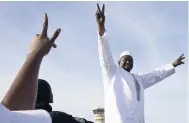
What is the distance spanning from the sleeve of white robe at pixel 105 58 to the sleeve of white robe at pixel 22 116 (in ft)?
13.0

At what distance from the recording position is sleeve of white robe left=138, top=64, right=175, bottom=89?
5582 millimetres

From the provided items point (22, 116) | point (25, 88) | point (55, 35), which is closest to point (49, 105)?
point (55, 35)

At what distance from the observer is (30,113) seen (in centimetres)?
71

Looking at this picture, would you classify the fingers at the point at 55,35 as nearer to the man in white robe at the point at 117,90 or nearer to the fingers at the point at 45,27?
the fingers at the point at 45,27

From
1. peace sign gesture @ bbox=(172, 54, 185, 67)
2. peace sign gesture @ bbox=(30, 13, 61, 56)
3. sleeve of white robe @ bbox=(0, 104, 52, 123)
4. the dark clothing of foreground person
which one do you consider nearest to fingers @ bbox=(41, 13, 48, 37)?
peace sign gesture @ bbox=(30, 13, 61, 56)

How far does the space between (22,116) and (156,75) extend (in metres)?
5.28

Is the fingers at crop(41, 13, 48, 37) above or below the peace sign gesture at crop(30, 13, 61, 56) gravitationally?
above

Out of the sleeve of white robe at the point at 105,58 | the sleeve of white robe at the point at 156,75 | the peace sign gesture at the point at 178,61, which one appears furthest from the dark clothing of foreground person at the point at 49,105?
the peace sign gesture at the point at 178,61

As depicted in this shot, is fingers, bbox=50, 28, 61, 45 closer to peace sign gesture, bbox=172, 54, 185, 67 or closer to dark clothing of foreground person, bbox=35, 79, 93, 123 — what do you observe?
dark clothing of foreground person, bbox=35, 79, 93, 123

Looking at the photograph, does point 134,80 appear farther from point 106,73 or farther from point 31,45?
point 31,45

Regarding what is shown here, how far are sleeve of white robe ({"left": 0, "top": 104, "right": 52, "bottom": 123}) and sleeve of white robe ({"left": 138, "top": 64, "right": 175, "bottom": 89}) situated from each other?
15.8 feet

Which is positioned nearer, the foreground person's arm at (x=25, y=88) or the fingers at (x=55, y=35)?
the foreground person's arm at (x=25, y=88)

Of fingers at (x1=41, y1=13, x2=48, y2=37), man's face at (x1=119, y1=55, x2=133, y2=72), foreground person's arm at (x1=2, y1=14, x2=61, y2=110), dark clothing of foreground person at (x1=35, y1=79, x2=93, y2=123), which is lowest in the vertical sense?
dark clothing of foreground person at (x1=35, y1=79, x2=93, y2=123)

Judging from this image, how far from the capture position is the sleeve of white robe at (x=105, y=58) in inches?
185
